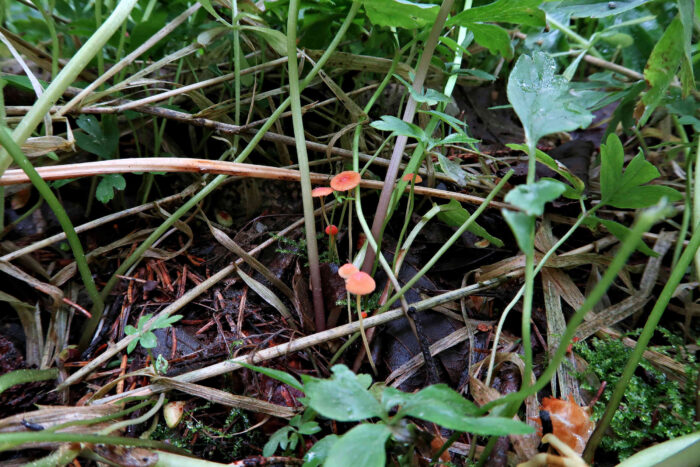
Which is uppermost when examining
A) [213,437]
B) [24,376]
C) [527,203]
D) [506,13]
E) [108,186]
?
[506,13]

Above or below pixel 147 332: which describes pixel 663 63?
above

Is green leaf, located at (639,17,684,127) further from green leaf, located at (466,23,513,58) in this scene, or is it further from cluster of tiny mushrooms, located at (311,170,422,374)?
cluster of tiny mushrooms, located at (311,170,422,374)

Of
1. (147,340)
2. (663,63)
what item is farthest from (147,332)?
(663,63)

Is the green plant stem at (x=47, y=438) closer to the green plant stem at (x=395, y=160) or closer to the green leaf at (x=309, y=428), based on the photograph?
the green leaf at (x=309, y=428)

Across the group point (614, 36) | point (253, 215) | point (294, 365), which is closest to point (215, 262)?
point (253, 215)

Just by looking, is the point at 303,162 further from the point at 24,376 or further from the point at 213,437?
the point at 24,376

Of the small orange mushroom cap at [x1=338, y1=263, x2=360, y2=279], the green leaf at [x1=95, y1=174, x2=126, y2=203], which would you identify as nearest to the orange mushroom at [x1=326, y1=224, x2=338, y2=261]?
the small orange mushroom cap at [x1=338, y1=263, x2=360, y2=279]
